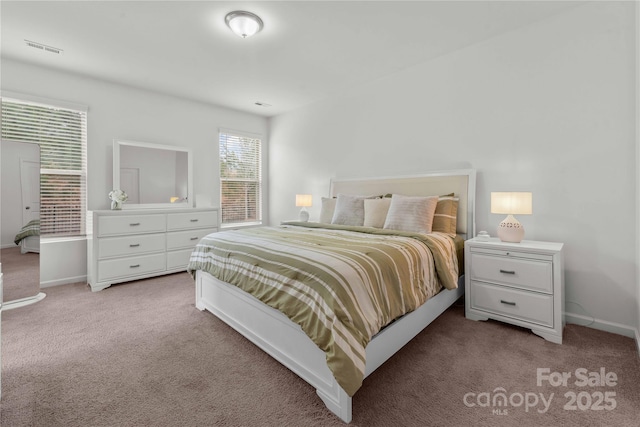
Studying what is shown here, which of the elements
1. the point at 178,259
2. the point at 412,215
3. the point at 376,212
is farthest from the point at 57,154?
the point at 412,215

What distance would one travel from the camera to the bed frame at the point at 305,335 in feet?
4.94

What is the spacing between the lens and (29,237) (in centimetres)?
295

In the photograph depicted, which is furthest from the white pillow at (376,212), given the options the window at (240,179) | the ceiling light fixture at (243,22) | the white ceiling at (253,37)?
the window at (240,179)

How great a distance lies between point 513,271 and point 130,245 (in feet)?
13.4

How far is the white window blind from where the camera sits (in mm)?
3238

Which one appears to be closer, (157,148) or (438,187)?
(438,187)

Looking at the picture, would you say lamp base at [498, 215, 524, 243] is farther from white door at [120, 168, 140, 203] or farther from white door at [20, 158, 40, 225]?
white door at [20, 158, 40, 225]

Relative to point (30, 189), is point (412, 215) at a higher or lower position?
lower

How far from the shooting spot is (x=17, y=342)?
2.11m

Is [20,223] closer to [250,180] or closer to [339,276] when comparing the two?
[250,180]

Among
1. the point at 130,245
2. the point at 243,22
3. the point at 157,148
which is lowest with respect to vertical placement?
the point at 130,245

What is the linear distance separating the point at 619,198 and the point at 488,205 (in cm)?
92

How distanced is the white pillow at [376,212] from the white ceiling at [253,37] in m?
1.60

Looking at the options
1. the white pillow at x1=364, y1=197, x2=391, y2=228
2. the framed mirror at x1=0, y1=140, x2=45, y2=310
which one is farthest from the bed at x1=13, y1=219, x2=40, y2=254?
the white pillow at x1=364, y1=197, x2=391, y2=228
